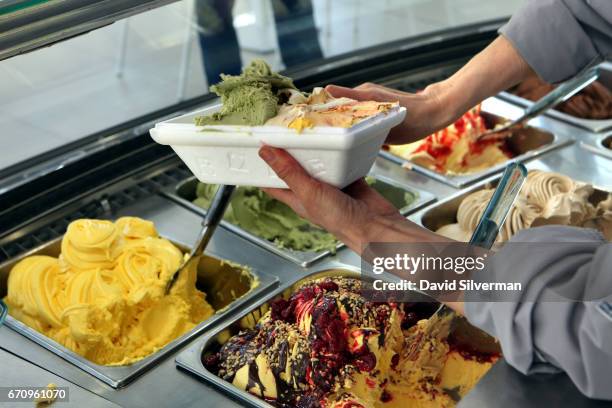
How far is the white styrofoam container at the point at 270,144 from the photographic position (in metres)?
1.12

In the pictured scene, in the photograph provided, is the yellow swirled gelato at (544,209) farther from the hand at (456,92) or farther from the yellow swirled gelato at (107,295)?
the yellow swirled gelato at (107,295)

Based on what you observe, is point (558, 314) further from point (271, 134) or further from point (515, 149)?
point (515, 149)

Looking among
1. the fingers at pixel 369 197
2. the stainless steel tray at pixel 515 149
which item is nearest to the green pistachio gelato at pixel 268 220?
the stainless steel tray at pixel 515 149

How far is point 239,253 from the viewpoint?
172cm

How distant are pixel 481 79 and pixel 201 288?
2.58 ft

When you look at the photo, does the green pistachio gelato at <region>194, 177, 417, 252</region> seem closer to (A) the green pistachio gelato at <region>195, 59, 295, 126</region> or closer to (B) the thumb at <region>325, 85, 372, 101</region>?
(B) the thumb at <region>325, 85, 372, 101</region>

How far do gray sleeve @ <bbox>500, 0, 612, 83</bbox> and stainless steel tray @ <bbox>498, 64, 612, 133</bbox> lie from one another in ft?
2.00

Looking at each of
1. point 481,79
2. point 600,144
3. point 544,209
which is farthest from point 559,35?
point 600,144

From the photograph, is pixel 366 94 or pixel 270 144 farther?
pixel 366 94

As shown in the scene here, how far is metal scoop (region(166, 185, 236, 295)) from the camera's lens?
1.57 meters

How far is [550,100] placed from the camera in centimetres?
225

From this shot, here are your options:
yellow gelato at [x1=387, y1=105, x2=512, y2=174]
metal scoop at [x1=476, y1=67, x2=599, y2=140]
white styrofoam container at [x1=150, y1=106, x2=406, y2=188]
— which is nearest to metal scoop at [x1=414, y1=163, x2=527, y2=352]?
white styrofoam container at [x1=150, y1=106, x2=406, y2=188]

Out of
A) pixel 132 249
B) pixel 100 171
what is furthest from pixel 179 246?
pixel 100 171

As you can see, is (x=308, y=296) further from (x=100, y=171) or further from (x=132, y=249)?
(x=100, y=171)
